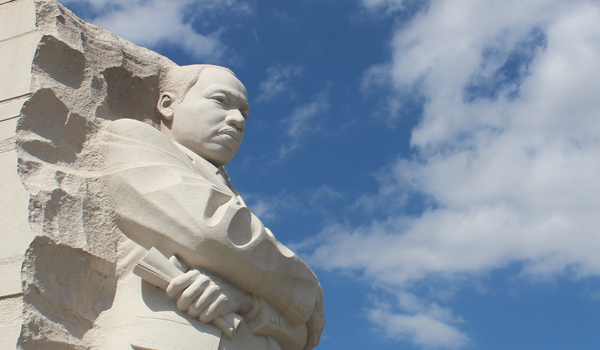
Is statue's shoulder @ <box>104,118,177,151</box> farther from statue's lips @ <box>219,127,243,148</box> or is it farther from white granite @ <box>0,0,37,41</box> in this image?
white granite @ <box>0,0,37,41</box>

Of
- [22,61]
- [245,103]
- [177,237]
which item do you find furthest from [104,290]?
[245,103]

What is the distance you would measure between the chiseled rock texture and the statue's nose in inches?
33.4

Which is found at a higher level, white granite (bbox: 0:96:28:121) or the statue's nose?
the statue's nose

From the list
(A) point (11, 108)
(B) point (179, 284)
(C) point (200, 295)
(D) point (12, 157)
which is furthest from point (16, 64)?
(C) point (200, 295)

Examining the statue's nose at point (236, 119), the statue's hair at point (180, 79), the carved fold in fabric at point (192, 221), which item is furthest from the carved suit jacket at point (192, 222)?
the statue's hair at point (180, 79)

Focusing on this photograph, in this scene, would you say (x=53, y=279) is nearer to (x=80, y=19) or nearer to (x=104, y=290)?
(x=104, y=290)

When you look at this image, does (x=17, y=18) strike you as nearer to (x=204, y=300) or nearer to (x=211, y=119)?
(x=211, y=119)

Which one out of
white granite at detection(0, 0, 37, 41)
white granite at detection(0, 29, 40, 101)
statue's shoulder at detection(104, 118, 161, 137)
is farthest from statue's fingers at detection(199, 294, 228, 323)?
white granite at detection(0, 0, 37, 41)

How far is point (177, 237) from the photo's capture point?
152 inches

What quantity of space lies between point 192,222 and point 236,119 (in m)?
1.35

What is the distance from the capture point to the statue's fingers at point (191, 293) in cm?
372

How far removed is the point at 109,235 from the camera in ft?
13.5

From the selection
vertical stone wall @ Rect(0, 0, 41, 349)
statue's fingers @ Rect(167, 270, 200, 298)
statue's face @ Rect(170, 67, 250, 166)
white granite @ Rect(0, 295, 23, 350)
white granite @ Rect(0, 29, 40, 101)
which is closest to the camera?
white granite @ Rect(0, 295, 23, 350)

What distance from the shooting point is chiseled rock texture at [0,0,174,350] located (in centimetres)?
356
